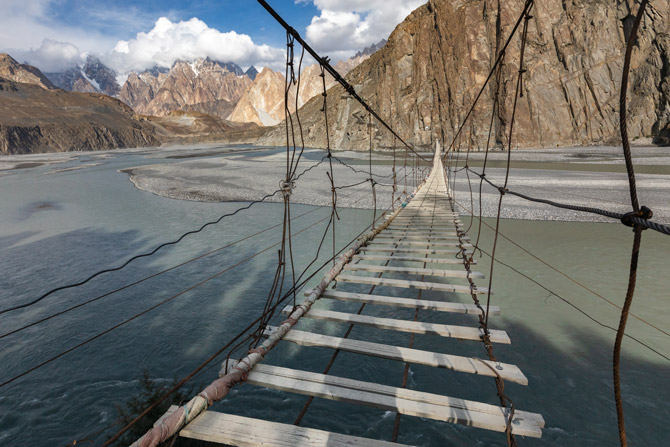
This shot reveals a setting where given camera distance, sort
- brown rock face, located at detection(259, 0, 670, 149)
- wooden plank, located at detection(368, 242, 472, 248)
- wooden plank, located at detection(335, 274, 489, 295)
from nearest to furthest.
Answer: wooden plank, located at detection(335, 274, 489, 295)
wooden plank, located at detection(368, 242, 472, 248)
brown rock face, located at detection(259, 0, 670, 149)

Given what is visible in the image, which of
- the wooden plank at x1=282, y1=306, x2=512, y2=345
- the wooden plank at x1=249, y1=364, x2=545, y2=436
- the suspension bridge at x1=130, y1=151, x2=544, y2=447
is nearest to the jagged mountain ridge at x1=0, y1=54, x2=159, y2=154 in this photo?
the wooden plank at x1=282, y1=306, x2=512, y2=345

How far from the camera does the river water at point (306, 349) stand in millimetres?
4141

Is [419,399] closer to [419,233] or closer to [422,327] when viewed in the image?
[422,327]

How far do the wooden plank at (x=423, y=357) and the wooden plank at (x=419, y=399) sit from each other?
0.34 metres

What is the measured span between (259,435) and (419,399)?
4.00 ft

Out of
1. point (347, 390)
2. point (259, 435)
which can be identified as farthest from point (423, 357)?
point (259, 435)

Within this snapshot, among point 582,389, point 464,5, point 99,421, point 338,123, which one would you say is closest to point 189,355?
point 99,421

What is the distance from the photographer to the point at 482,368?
9.35 ft

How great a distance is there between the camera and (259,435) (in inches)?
86.4

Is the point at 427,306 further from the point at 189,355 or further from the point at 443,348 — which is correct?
the point at 189,355

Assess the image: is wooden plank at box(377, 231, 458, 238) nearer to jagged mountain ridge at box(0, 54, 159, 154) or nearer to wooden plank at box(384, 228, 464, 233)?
wooden plank at box(384, 228, 464, 233)

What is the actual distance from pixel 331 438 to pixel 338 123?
66226mm

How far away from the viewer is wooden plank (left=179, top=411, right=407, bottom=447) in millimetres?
2145

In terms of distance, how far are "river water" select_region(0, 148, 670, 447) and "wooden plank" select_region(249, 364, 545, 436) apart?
5.78 ft
